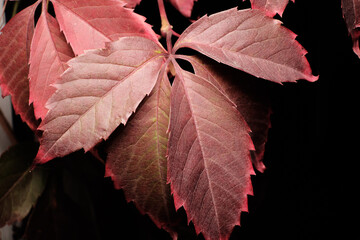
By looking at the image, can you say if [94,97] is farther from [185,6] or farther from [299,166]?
[299,166]

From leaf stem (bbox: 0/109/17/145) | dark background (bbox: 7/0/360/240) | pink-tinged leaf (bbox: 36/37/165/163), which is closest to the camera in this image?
pink-tinged leaf (bbox: 36/37/165/163)

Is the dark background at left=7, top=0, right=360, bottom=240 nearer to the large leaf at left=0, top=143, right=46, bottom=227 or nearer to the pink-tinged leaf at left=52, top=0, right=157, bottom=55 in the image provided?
the large leaf at left=0, top=143, right=46, bottom=227

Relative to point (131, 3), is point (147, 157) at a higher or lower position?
lower

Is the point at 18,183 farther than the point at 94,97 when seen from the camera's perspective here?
Yes

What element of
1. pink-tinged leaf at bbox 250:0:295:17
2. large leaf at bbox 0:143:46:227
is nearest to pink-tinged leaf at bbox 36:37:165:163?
pink-tinged leaf at bbox 250:0:295:17

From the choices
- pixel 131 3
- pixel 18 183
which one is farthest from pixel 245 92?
pixel 18 183

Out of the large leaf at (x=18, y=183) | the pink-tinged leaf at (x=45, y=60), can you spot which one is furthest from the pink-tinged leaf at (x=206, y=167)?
the large leaf at (x=18, y=183)

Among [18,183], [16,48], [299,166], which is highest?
[16,48]
